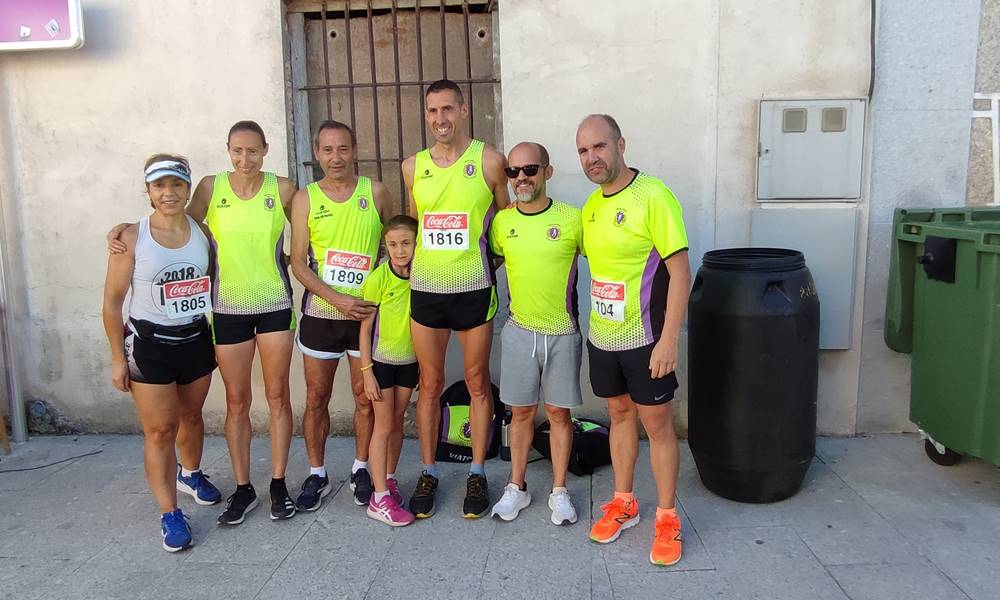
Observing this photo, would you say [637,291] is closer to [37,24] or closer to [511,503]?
[511,503]

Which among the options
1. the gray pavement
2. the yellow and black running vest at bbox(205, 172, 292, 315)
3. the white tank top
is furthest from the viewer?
the yellow and black running vest at bbox(205, 172, 292, 315)

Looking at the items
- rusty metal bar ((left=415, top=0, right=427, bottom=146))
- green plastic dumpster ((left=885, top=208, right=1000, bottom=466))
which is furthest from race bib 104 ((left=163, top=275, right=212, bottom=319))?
green plastic dumpster ((left=885, top=208, right=1000, bottom=466))

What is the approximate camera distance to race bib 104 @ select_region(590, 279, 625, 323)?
299 centimetres

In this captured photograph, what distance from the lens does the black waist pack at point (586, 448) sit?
395 centimetres

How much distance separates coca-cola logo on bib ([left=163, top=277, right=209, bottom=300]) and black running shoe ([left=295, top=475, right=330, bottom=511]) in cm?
116

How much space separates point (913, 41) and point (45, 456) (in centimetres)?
601

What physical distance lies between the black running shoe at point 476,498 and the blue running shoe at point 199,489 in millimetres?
1388

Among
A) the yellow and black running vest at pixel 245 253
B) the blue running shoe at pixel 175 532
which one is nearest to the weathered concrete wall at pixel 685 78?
the yellow and black running vest at pixel 245 253

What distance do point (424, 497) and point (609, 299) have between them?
1435 millimetres

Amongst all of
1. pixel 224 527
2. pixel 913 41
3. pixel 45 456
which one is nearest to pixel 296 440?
pixel 224 527

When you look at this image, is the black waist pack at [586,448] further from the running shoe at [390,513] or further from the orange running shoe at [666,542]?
the running shoe at [390,513]

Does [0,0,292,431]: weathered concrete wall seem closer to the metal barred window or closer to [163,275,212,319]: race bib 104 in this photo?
the metal barred window

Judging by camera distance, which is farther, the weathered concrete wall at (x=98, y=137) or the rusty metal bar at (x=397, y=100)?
the rusty metal bar at (x=397, y=100)

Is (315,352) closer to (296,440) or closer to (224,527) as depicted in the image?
(224,527)
